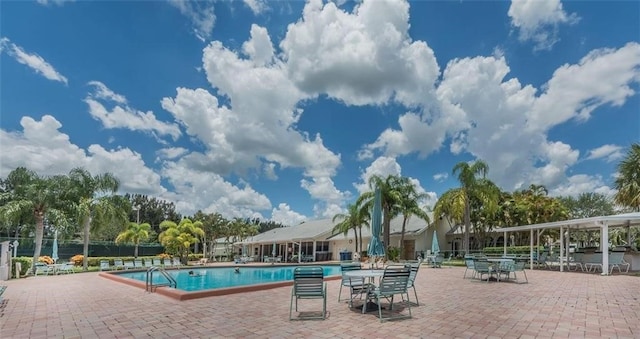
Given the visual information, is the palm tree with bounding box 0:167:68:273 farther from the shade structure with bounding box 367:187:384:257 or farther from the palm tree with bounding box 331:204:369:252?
the palm tree with bounding box 331:204:369:252

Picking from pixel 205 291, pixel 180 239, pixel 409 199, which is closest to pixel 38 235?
pixel 180 239

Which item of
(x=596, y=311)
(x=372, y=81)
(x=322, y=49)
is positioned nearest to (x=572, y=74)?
(x=372, y=81)

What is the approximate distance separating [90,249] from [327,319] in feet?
114

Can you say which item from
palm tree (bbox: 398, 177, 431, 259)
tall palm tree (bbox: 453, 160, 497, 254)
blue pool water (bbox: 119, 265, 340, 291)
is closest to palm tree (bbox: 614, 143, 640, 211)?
tall palm tree (bbox: 453, 160, 497, 254)

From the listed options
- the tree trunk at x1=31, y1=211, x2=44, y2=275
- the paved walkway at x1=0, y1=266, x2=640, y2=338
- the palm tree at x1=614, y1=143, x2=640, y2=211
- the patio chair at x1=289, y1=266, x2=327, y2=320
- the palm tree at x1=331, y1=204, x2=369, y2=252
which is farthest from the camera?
the palm tree at x1=331, y1=204, x2=369, y2=252

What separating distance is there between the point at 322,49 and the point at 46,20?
10035mm

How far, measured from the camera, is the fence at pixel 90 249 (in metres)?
29.1

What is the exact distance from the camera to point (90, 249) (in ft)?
110

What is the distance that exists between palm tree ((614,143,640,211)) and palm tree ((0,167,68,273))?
3330cm

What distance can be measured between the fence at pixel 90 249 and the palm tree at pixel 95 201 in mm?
7284

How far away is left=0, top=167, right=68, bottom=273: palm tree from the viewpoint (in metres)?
17.5

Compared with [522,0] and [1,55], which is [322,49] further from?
[1,55]

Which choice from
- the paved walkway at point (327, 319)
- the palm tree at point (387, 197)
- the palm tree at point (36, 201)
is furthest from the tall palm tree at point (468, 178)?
the palm tree at point (36, 201)

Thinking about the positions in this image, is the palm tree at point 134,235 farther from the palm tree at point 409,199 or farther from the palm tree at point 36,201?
the palm tree at point 409,199
